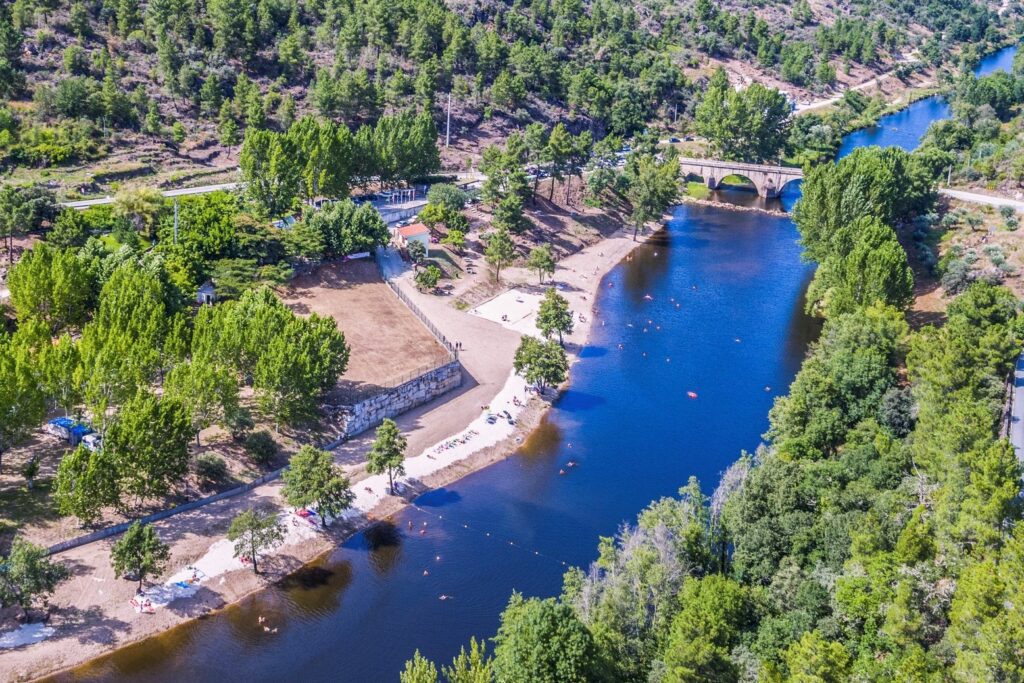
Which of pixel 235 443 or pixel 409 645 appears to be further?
pixel 235 443

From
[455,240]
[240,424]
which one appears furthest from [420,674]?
[455,240]

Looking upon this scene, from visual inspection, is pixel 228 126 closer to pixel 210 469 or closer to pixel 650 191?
pixel 650 191

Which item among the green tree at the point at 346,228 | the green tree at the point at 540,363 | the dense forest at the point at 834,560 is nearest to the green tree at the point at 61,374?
the dense forest at the point at 834,560

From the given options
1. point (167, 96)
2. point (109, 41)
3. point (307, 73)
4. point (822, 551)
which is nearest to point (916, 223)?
point (822, 551)

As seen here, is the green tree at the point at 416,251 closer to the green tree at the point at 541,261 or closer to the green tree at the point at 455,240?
the green tree at the point at 455,240

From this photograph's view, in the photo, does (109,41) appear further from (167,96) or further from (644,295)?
(644,295)
